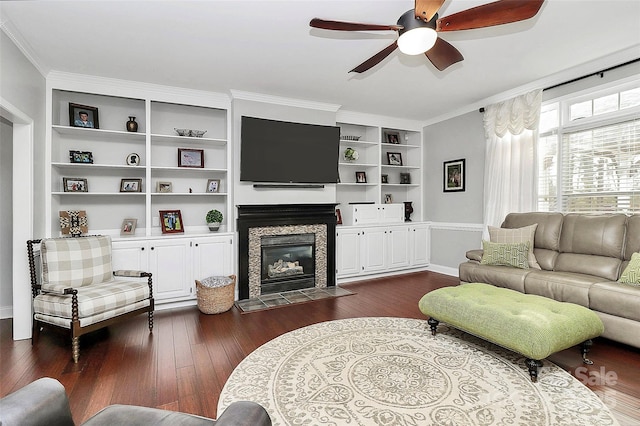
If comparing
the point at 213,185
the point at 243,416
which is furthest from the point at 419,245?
the point at 243,416

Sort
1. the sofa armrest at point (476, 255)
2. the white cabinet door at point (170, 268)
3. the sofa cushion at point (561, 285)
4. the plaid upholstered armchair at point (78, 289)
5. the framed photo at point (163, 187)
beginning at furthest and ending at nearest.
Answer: the framed photo at point (163, 187), the sofa armrest at point (476, 255), the white cabinet door at point (170, 268), the sofa cushion at point (561, 285), the plaid upholstered armchair at point (78, 289)

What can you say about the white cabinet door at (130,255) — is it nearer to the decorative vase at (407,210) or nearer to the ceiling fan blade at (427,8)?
the ceiling fan blade at (427,8)

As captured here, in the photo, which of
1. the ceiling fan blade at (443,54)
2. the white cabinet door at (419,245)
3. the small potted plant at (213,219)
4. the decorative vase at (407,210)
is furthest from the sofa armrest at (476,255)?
the small potted plant at (213,219)

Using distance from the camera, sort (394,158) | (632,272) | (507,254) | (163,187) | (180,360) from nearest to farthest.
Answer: (180,360), (632,272), (507,254), (163,187), (394,158)

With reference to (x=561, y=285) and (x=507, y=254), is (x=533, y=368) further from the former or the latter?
(x=507, y=254)

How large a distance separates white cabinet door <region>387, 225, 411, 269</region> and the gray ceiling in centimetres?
221

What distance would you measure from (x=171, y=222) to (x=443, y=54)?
11.6ft

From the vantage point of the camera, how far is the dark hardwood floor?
1.97 meters

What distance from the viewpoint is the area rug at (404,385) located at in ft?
5.80

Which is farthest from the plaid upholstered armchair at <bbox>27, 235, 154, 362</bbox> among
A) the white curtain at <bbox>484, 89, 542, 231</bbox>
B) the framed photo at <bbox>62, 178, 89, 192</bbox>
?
the white curtain at <bbox>484, 89, 542, 231</bbox>

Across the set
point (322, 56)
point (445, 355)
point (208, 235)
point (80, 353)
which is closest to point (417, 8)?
point (322, 56)

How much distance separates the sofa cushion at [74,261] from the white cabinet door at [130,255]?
21 cm

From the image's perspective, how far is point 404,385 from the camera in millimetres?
2068

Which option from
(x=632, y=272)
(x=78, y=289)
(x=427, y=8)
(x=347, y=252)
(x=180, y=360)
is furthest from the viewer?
(x=347, y=252)
